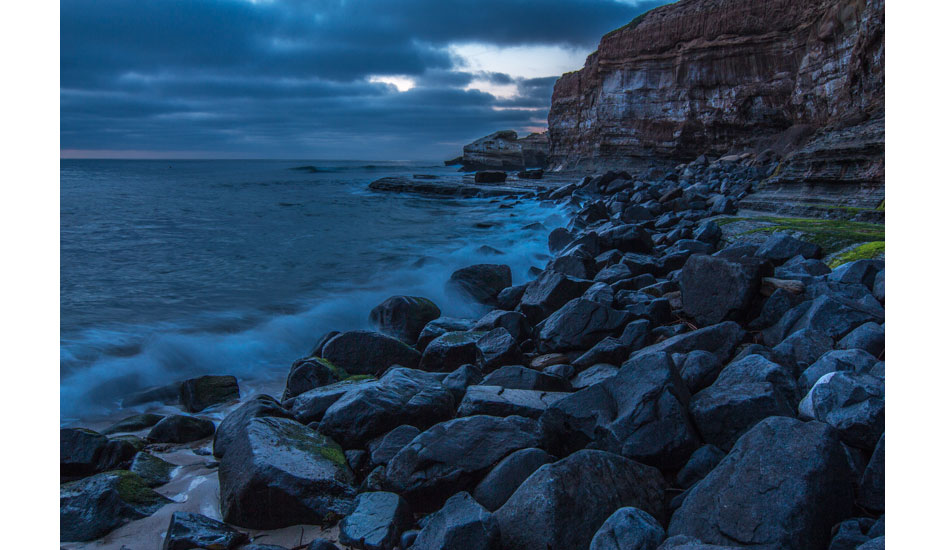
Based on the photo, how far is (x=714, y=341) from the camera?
3455 millimetres

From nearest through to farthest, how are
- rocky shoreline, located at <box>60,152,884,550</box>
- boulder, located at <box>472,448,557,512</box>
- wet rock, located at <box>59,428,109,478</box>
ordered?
rocky shoreline, located at <box>60,152,884,550</box> < boulder, located at <box>472,448,557,512</box> < wet rock, located at <box>59,428,109,478</box>

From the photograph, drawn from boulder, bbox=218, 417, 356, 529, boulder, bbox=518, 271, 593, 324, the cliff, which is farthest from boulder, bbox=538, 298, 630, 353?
the cliff

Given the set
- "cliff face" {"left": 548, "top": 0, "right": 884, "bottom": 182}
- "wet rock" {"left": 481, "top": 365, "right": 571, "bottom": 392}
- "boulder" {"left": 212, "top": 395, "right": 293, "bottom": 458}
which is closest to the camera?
"boulder" {"left": 212, "top": 395, "right": 293, "bottom": 458}

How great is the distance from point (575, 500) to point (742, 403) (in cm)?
98

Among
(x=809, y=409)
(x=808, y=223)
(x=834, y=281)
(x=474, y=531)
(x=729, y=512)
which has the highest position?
(x=808, y=223)

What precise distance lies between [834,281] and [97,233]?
51.5ft

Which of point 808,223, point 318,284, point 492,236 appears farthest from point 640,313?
point 492,236

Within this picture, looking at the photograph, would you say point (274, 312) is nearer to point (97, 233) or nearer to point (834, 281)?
point (834, 281)

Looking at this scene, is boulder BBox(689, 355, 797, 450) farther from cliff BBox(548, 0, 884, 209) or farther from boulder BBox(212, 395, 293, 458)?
cliff BBox(548, 0, 884, 209)

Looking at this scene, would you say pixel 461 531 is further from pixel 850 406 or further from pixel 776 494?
pixel 850 406

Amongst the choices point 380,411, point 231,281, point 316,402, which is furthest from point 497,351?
point 231,281

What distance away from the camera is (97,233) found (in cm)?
1358

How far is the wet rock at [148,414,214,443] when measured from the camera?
144 inches

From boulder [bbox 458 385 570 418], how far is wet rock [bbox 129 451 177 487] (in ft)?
5.89
